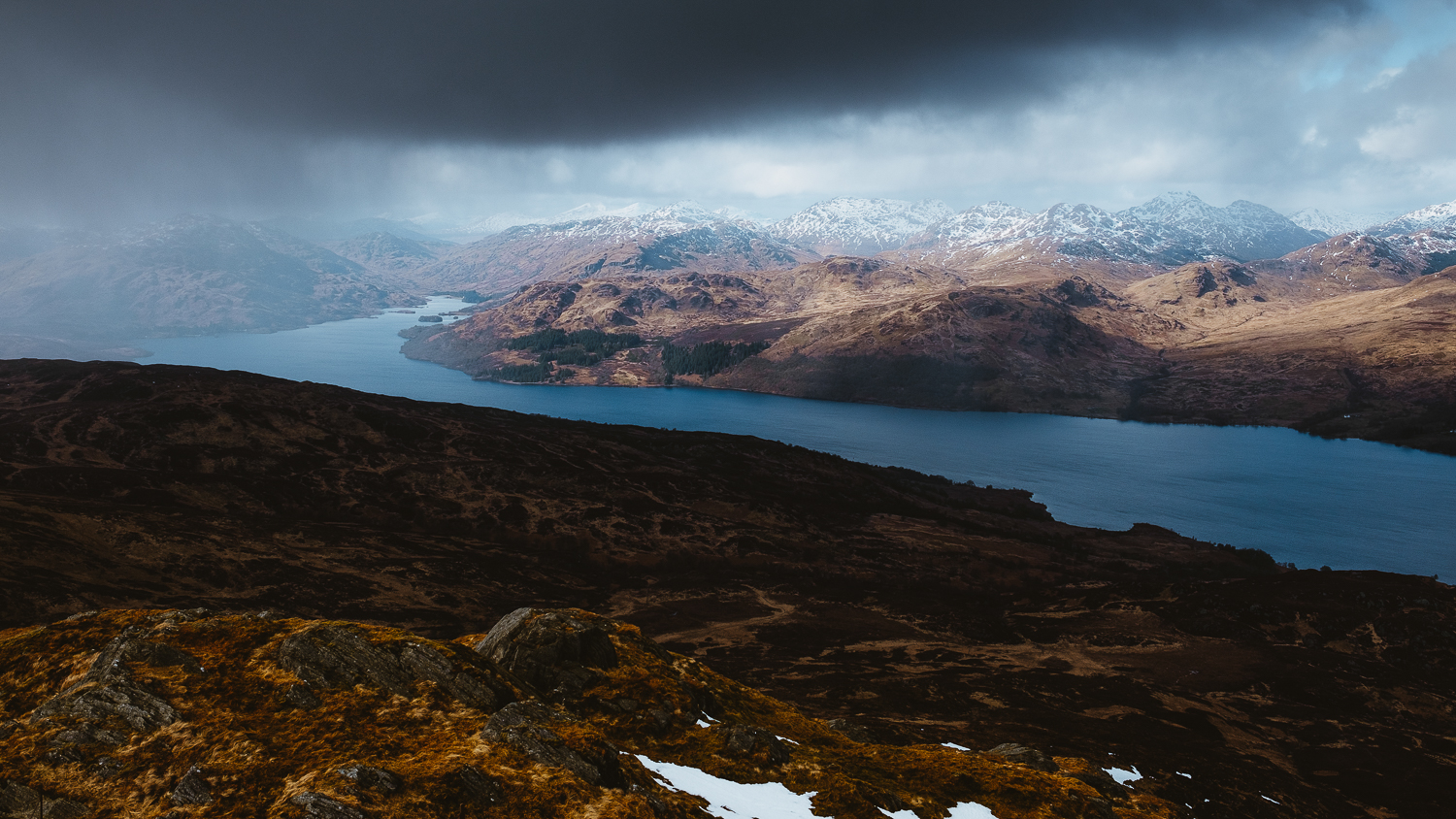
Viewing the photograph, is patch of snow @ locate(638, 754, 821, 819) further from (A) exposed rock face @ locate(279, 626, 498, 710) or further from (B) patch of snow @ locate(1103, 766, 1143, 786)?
(B) patch of snow @ locate(1103, 766, 1143, 786)

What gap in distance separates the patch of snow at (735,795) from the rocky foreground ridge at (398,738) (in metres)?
0.10

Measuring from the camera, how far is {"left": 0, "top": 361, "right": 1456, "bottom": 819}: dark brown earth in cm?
6184

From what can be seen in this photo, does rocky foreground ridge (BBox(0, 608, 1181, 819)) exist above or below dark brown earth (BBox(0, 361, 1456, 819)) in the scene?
above

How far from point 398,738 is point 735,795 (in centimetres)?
1174

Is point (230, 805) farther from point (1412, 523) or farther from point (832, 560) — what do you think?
point (1412, 523)

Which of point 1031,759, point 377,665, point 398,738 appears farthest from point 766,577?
point 398,738

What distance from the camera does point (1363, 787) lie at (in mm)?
52094

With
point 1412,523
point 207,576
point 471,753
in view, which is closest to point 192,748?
point 471,753

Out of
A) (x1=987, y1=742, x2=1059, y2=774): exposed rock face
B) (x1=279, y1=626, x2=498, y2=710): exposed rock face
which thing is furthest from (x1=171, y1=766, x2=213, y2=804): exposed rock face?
(x1=987, y1=742, x2=1059, y2=774): exposed rock face

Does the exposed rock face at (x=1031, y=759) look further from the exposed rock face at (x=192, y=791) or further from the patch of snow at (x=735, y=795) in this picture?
the exposed rock face at (x=192, y=791)

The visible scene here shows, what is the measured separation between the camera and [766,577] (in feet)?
380

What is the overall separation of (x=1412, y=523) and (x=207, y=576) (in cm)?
25513

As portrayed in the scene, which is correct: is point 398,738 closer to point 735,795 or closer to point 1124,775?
point 735,795

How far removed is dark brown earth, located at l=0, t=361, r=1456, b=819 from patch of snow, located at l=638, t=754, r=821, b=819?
18.7 meters
